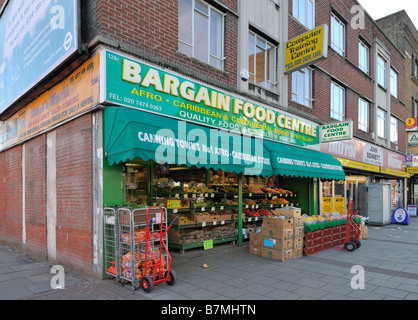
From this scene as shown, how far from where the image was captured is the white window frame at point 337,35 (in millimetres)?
15445

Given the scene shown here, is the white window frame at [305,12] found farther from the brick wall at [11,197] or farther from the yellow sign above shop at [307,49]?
the brick wall at [11,197]

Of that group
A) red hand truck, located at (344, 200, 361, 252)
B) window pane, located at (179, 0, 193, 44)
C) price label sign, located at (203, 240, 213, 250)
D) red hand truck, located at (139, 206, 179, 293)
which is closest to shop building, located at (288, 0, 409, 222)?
red hand truck, located at (344, 200, 361, 252)

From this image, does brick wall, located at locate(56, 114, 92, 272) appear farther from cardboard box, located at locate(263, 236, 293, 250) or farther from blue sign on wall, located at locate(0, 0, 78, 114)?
cardboard box, located at locate(263, 236, 293, 250)

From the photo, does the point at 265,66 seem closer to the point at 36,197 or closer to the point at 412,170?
the point at 36,197

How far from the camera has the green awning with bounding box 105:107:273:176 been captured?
593 cm

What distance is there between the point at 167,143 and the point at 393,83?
22222 millimetres

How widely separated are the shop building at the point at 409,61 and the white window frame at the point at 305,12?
1484 centimetres

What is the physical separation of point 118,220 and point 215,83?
4.92 meters

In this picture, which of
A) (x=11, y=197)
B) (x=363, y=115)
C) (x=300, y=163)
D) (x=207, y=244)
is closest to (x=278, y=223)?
(x=207, y=244)

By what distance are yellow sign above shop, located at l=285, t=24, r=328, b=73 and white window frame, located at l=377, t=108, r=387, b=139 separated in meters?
11.4

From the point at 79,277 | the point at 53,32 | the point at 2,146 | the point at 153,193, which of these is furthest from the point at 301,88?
the point at 2,146

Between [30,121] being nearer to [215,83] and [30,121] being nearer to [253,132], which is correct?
[215,83]

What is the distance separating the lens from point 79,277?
Result: 6.62 meters

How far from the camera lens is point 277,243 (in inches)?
317
